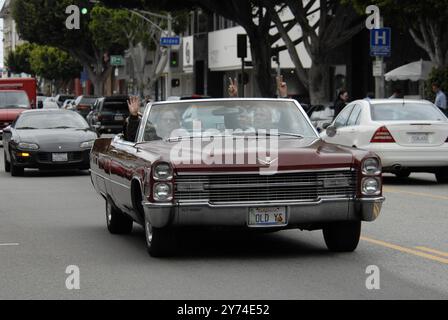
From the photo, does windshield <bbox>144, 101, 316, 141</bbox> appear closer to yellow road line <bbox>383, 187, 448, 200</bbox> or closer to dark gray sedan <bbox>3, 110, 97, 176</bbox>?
yellow road line <bbox>383, 187, 448, 200</bbox>

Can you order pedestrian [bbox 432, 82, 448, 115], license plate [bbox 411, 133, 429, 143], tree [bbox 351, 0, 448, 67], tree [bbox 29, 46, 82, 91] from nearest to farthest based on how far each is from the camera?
1. license plate [bbox 411, 133, 429, 143]
2. pedestrian [bbox 432, 82, 448, 115]
3. tree [bbox 351, 0, 448, 67]
4. tree [bbox 29, 46, 82, 91]

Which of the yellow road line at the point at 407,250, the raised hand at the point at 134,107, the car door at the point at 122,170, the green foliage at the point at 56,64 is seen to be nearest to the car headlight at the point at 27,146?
the raised hand at the point at 134,107

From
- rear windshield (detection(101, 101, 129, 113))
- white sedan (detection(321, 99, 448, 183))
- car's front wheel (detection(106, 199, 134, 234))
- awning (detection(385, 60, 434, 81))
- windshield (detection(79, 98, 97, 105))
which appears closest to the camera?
car's front wheel (detection(106, 199, 134, 234))

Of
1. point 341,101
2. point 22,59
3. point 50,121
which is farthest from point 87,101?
point 22,59

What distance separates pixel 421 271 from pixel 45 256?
144 inches

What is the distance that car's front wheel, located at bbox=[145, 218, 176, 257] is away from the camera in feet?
35.7

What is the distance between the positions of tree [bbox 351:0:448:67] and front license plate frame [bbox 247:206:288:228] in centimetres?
2488

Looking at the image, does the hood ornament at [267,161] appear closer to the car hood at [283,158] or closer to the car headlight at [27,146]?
the car hood at [283,158]

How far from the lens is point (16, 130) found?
2483 cm

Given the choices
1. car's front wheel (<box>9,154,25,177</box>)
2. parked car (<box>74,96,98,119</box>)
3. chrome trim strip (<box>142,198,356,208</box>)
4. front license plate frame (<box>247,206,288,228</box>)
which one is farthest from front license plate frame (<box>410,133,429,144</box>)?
parked car (<box>74,96,98,119</box>)

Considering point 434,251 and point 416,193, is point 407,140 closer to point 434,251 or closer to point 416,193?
point 416,193
